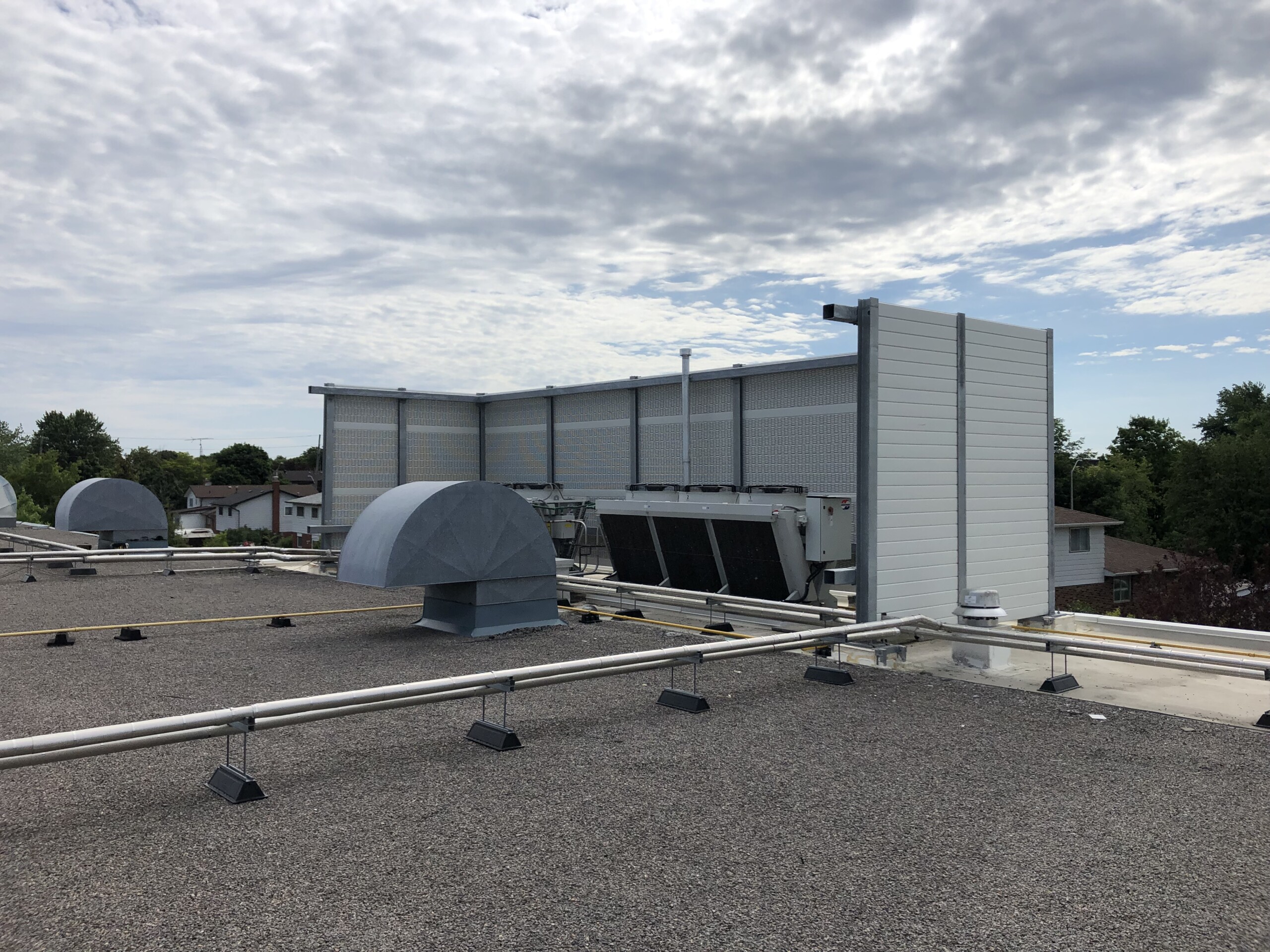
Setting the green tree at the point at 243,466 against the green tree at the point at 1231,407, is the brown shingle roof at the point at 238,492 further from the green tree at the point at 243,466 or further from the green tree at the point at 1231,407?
the green tree at the point at 1231,407

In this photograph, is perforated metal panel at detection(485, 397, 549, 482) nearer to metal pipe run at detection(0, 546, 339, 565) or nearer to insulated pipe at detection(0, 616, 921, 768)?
metal pipe run at detection(0, 546, 339, 565)

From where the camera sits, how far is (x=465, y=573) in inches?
435

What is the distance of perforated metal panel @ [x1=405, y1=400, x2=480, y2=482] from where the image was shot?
71.9ft

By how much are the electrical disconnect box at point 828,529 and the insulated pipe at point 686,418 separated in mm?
5157

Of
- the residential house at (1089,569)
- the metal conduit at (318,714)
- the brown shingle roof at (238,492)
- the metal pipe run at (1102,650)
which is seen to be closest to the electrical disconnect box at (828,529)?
the metal pipe run at (1102,650)

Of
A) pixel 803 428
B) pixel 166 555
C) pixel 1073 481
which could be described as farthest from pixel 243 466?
pixel 803 428

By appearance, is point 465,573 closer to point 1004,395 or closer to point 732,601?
point 732,601

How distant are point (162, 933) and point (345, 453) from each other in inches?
695

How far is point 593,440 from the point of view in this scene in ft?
68.4

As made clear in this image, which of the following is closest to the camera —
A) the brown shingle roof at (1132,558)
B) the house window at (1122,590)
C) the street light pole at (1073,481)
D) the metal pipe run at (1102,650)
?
the metal pipe run at (1102,650)

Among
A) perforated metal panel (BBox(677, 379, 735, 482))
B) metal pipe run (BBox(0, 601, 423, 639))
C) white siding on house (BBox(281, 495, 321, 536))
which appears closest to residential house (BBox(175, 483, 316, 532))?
white siding on house (BBox(281, 495, 321, 536))

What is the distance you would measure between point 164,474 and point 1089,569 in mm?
90622

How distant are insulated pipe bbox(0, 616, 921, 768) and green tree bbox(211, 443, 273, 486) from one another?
117042mm

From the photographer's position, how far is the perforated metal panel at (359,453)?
20.6 meters
